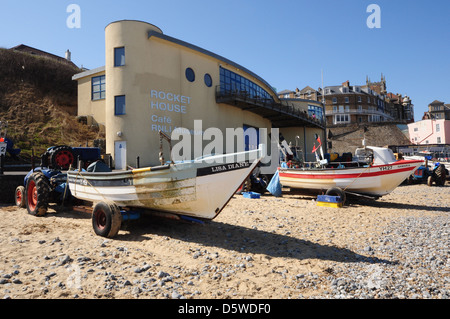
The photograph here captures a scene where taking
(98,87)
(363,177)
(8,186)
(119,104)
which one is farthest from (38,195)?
(98,87)

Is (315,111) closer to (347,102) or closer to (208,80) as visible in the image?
(208,80)

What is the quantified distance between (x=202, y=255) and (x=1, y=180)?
9.57 meters

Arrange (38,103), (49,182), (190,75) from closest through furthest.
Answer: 1. (49,182)
2. (190,75)
3. (38,103)

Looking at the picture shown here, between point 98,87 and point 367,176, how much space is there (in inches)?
987

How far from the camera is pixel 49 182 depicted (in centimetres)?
920

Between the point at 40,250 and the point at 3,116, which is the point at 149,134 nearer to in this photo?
the point at 40,250

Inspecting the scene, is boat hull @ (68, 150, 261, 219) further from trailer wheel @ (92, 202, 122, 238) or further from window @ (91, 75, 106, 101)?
window @ (91, 75, 106, 101)

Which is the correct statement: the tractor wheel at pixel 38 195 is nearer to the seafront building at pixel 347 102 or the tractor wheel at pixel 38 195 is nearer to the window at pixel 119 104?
the window at pixel 119 104

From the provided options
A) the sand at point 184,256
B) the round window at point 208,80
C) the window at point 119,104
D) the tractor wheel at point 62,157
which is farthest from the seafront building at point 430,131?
the tractor wheel at point 62,157

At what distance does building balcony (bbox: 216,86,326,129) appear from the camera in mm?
27000

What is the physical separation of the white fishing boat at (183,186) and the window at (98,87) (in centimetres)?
2298

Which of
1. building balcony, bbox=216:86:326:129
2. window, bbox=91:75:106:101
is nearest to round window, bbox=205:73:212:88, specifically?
building balcony, bbox=216:86:326:129
